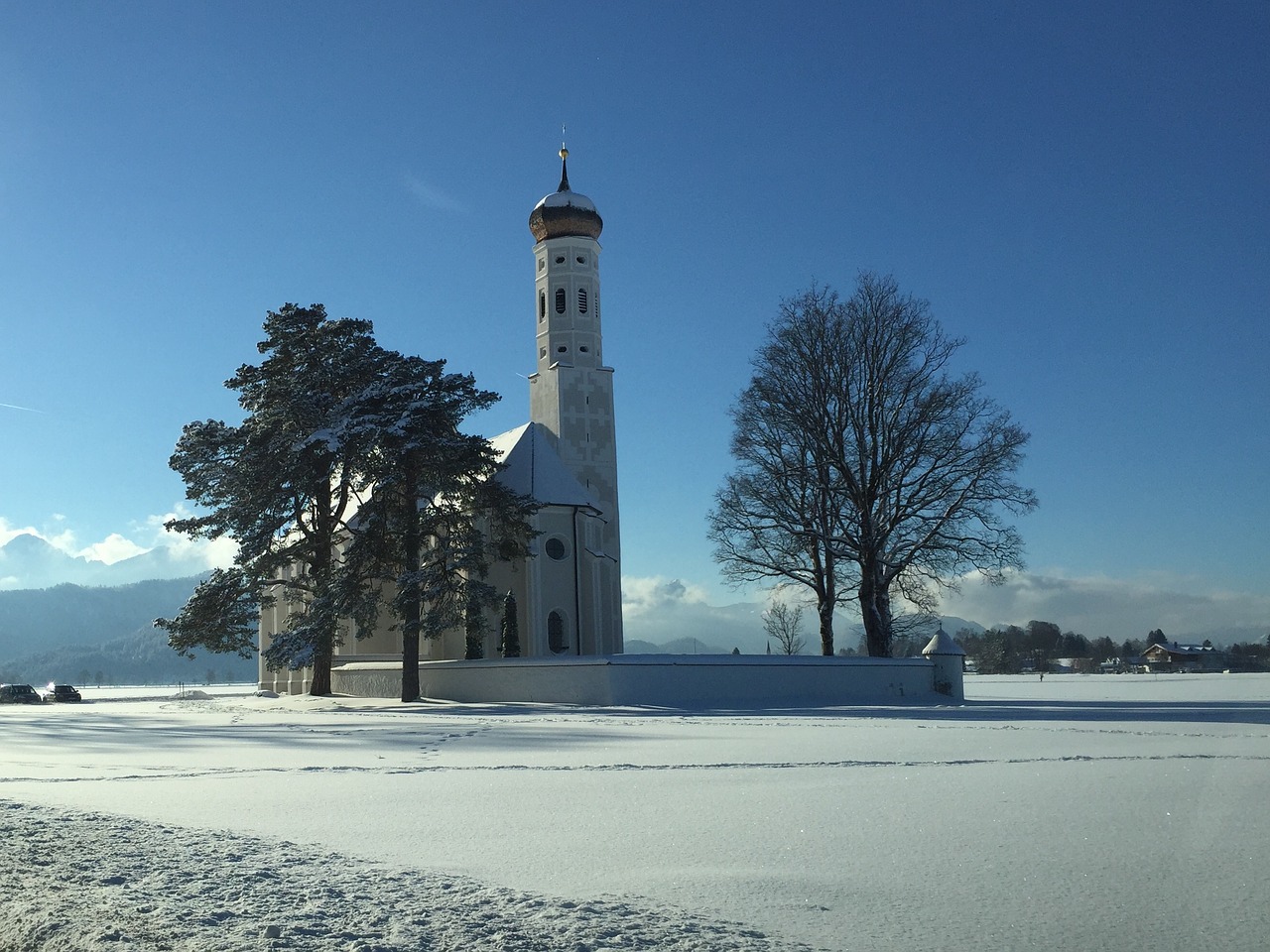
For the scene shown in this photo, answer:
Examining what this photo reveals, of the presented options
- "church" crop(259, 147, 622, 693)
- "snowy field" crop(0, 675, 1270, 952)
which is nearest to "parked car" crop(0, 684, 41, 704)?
"church" crop(259, 147, 622, 693)

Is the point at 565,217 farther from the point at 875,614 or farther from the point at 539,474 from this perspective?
the point at 875,614

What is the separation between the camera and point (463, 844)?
7180mm

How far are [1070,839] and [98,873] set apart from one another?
6.06 meters

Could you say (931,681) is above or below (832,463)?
below

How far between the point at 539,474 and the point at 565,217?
16.1 metres

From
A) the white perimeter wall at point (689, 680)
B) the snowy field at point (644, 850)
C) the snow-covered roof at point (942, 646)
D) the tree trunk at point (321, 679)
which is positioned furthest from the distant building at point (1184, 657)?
the snowy field at point (644, 850)

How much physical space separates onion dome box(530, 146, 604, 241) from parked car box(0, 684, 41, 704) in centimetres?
3300

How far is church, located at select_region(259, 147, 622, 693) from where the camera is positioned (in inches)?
1738

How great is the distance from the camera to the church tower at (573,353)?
175 feet

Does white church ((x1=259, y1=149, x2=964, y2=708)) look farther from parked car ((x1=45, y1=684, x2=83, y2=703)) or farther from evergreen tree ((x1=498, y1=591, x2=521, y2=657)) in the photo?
parked car ((x1=45, y1=684, x2=83, y2=703))

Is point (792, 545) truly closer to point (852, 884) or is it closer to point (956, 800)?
point (956, 800)

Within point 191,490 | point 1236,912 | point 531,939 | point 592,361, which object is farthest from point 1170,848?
point 592,361

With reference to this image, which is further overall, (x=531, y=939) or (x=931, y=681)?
(x=931, y=681)

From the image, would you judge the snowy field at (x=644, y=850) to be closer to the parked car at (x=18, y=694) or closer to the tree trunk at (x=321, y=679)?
the tree trunk at (x=321, y=679)
